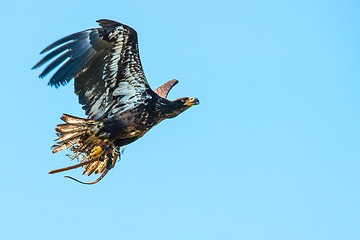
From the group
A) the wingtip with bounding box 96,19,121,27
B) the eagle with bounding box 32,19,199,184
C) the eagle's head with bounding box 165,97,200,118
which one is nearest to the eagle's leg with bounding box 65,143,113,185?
the eagle with bounding box 32,19,199,184

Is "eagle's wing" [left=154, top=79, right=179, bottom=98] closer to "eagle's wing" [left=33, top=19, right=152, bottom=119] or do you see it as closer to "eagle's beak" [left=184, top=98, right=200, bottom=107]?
"eagle's beak" [left=184, top=98, right=200, bottom=107]

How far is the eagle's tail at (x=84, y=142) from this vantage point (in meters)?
14.4

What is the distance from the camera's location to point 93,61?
47.1 ft

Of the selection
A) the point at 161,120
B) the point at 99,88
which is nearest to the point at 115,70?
the point at 99,88

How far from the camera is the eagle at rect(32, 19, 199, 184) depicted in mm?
14141

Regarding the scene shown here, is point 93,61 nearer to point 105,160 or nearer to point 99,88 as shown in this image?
point 99,88

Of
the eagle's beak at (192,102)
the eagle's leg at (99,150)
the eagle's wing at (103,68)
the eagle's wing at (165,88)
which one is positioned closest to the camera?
the eagle's wing at (103,68)

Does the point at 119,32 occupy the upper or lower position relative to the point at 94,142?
upper

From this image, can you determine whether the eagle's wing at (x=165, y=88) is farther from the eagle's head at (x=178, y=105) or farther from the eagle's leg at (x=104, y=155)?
the eagle's leg at (x=104, y=155)

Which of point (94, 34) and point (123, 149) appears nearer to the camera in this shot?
point (94, 34)

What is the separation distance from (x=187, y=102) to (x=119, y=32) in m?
2.19

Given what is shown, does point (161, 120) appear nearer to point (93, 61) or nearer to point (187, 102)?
point (187, 102)


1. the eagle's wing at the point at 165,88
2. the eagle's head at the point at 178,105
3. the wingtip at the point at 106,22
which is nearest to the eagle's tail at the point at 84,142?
the eagle's head at the point at 178,105

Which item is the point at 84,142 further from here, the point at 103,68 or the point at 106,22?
the point at 106,22
